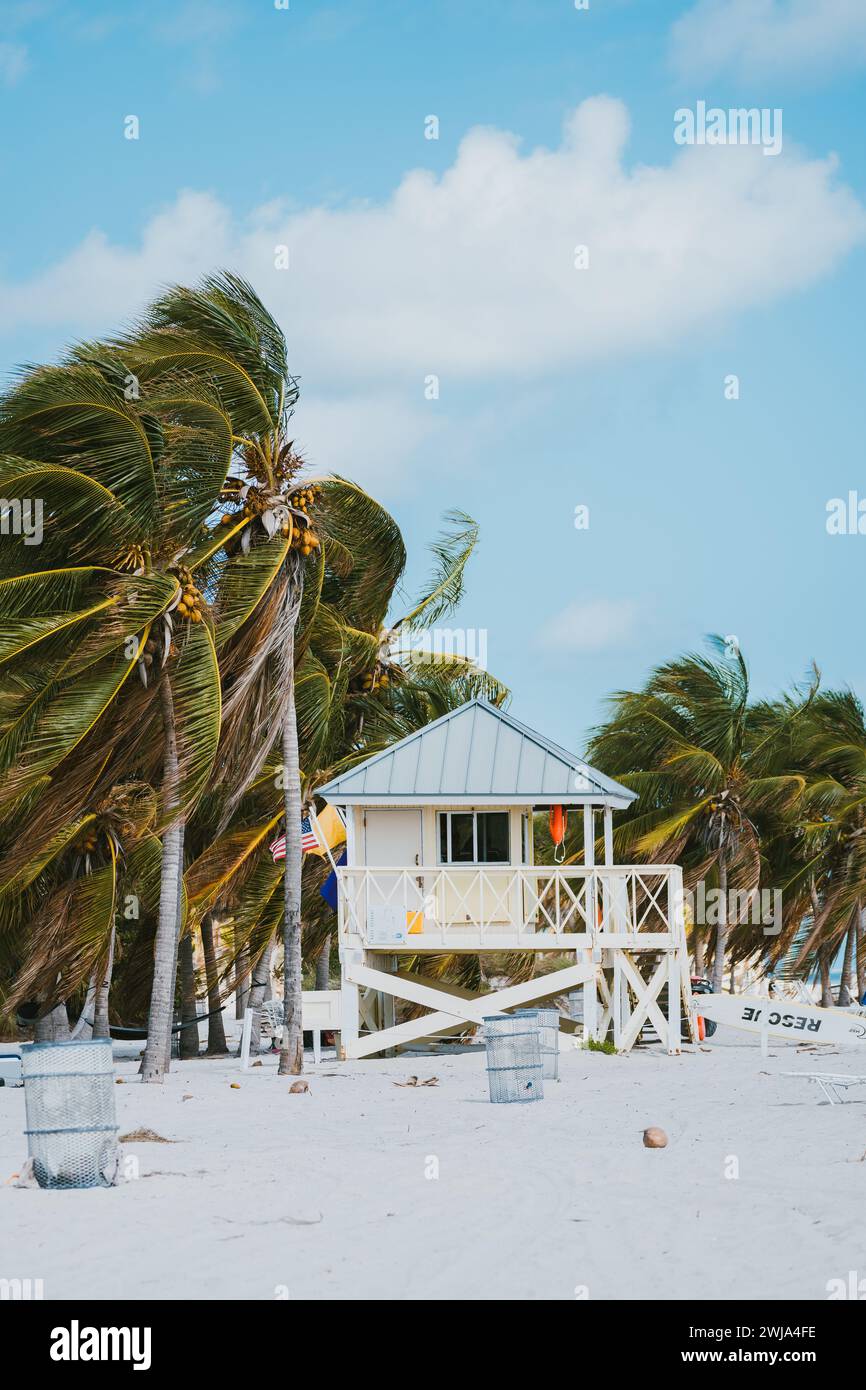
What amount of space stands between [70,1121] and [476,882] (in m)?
13.9

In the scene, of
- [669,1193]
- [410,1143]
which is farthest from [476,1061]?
[669,1193]

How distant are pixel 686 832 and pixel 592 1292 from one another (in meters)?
28.1

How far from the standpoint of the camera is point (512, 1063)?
16141 millimetres

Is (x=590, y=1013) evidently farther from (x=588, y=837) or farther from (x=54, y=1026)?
(x=54, y=1026)

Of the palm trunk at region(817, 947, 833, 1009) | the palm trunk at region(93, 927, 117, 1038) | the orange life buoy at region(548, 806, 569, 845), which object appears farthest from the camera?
the palm trunk at region(817, 947, 833, 1009)

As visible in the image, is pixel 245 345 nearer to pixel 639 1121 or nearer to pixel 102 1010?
pixel 639 1121

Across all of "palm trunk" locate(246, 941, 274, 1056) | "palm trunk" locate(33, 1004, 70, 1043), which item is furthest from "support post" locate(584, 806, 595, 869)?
"palm trunk" locate(33, 1004, 70, 1043)

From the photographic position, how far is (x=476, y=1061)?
2217 centimetres

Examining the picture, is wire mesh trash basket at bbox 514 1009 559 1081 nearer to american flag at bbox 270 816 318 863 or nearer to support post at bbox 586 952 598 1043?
support post at bbox 586 952 598 1043

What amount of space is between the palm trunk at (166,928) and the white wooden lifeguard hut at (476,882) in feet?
9.69

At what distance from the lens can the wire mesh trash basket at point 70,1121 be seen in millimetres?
10094

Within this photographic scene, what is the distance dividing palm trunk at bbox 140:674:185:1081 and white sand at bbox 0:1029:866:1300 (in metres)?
3.95

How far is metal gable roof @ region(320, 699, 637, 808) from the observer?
2331 centimetres

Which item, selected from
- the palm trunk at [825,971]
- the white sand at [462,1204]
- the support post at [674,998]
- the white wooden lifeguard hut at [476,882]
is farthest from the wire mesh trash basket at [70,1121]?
the palm trunk at [825,971]
